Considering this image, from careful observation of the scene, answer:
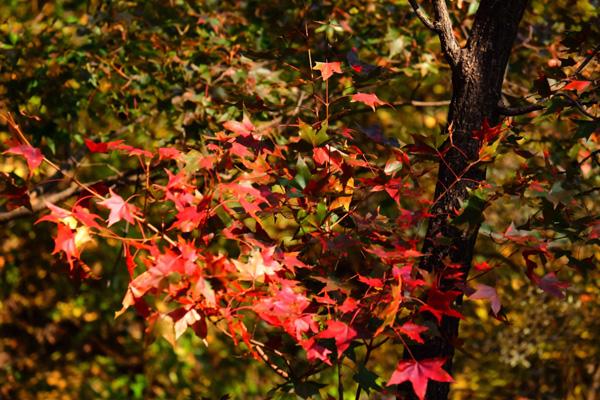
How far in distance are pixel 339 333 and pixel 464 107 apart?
826 mm

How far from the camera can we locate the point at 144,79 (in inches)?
130

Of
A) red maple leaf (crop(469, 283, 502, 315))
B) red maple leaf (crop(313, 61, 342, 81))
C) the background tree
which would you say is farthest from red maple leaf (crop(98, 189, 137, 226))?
red maple leaf (crop(469, 283, 502, 315))

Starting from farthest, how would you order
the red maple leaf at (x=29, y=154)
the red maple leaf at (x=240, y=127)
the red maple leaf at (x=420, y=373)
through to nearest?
1. the red maple leaf at (x=240, y=127)
2. the red maple leaf at (x=29, y=154)
3. the red maple leaf at (x=420, y=373)

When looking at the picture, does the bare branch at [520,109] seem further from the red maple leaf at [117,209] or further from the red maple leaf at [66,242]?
the red maple leaf at [66,242]

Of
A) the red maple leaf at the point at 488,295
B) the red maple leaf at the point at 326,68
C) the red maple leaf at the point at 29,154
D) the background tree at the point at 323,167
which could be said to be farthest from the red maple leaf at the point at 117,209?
the red maple leaf at the point at 488,295

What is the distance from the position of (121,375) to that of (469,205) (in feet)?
15.0

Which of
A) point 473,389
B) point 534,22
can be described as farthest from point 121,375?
point 534,22

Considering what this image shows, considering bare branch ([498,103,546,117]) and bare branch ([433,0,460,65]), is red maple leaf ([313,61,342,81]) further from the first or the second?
bare branch ([498,103,546,117])

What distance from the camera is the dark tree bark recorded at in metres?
2.12

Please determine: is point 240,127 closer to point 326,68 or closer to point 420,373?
point 326,68

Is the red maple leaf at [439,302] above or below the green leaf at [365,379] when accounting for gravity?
above

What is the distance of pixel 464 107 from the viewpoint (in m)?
2.15

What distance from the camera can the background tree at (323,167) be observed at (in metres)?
1.91

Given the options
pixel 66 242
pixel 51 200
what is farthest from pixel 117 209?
pixel 51 200
